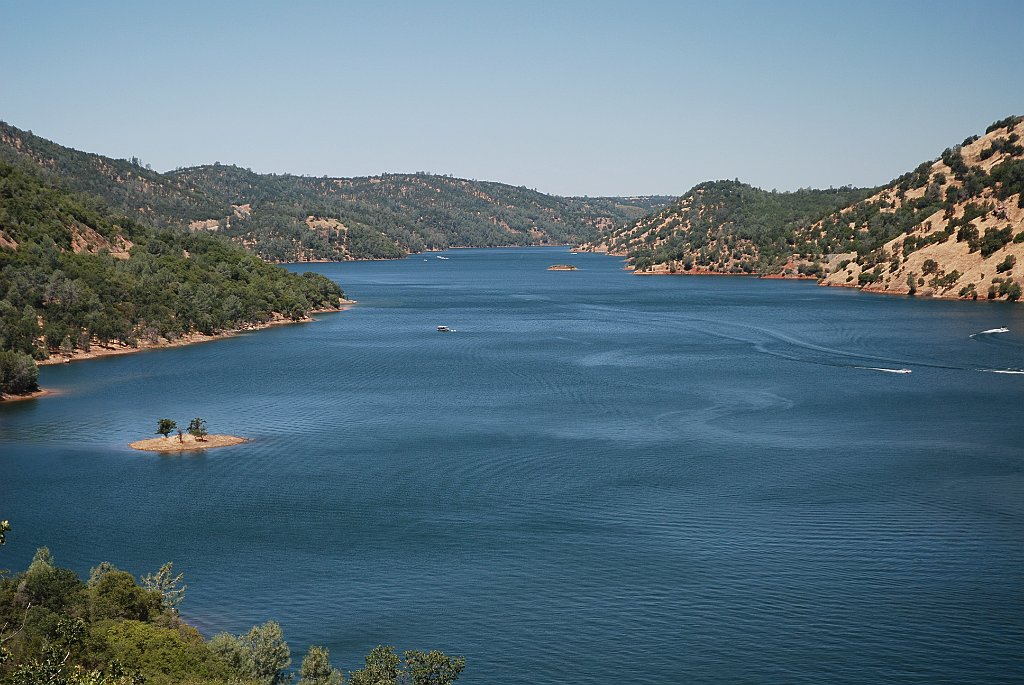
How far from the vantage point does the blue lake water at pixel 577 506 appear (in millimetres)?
36531

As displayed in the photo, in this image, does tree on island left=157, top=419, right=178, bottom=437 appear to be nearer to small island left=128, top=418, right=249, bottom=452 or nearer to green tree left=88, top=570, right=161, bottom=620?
small island left=128, top=418, right=249, bottom=452

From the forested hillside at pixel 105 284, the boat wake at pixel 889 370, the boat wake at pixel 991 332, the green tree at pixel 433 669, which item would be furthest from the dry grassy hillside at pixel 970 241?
the green tree at pixel 433 669

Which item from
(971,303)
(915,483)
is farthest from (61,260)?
(971,303)

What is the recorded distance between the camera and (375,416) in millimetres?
75562

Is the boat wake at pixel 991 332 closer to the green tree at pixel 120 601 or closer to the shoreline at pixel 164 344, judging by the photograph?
the shoreline at pixel 164 344

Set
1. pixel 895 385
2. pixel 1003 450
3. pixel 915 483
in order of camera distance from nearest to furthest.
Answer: pixel 915 483
pixel 1003 450
pixel 895 385

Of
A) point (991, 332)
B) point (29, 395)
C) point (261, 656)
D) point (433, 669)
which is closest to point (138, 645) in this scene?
point (261, 656)

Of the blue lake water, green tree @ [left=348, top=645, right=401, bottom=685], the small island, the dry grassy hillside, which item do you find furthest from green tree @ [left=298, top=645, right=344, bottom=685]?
the dry grassy hillside

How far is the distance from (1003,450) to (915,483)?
10365 millimetres

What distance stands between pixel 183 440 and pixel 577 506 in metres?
27.6

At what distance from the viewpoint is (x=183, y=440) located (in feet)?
216

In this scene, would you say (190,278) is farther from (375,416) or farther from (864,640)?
(864,640)

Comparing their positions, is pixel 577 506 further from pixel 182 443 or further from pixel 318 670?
pixel 182 443

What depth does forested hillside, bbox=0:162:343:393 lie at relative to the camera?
103637 millimetres
